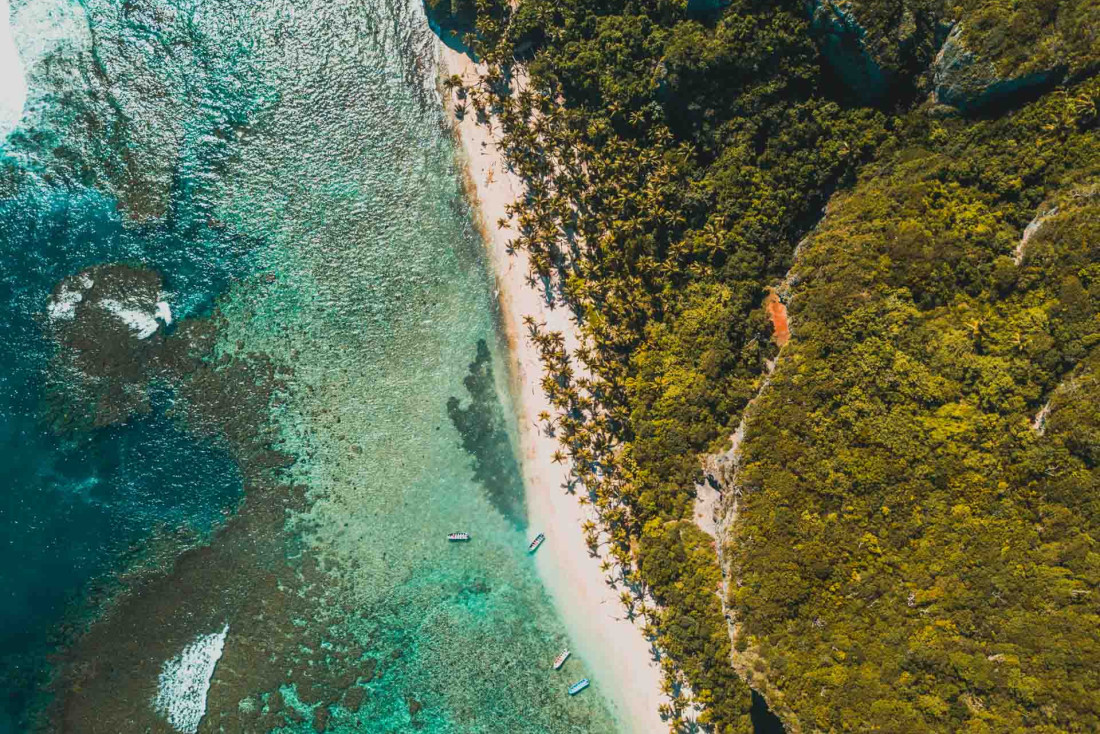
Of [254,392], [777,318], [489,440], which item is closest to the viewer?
[777,318]

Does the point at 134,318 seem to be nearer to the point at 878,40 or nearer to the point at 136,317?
the point at 136,317

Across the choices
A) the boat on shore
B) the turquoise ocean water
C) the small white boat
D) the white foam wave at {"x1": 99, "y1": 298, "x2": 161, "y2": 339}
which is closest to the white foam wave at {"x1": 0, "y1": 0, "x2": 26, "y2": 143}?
the turquoise ocean water

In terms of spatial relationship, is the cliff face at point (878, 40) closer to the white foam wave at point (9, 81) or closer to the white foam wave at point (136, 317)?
the white foam wave at point (136, 317)

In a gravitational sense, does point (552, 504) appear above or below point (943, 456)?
below

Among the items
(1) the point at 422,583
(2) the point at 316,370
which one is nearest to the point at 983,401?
(1) the point at 422,583

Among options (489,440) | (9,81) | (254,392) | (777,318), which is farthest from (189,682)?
(777,318)

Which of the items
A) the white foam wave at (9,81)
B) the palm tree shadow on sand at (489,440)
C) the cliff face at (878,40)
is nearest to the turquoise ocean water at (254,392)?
the palm tree shadow on sand at (489,440)
